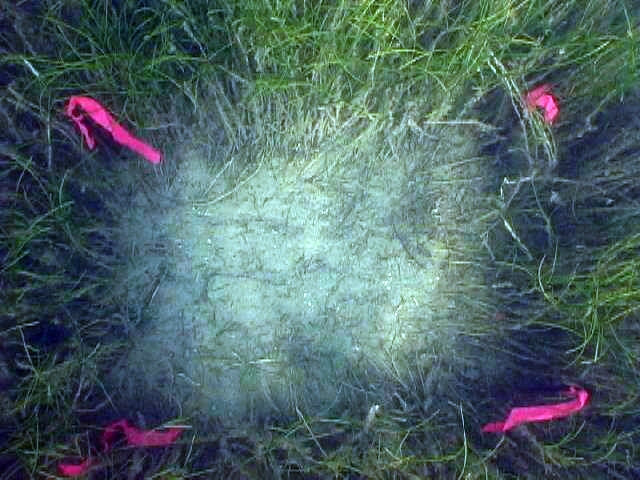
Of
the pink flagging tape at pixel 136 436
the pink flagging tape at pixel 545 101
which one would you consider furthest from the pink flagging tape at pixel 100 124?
the pink flagging tape at pixel 545 101

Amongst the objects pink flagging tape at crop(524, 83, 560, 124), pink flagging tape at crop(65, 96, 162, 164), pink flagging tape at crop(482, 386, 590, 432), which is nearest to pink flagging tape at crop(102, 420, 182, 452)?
pink flagging tape at crop(65, 96, 162, 164)

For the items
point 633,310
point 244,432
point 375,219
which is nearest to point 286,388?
point 244,432

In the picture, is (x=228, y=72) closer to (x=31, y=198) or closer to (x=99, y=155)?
(x=99, y=155)

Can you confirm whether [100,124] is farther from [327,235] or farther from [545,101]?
[545,101]

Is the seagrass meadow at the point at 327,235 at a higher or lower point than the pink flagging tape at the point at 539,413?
higher

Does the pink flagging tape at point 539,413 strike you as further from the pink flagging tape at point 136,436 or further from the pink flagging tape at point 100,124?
the pink flagging tape at point 100,124

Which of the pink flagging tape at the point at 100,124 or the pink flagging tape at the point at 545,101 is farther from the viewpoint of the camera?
the pink flagging tape at the point at 545,101
